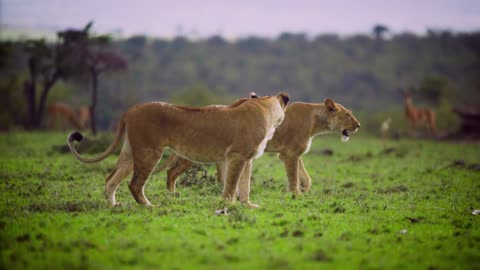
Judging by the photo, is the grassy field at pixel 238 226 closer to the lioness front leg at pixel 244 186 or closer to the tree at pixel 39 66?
the lioness front leg at pixel 244 186

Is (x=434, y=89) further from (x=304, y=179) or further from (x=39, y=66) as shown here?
(x=304, y=179)

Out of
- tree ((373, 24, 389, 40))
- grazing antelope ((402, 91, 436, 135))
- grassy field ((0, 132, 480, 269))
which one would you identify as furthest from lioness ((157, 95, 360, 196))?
tree ((373, 24, 389, 40))

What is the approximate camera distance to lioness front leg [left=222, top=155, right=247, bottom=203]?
8688mm

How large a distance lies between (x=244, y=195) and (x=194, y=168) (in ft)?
7.87

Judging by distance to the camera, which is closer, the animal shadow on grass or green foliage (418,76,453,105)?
the animal shadow on grass

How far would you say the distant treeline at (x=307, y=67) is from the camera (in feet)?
172

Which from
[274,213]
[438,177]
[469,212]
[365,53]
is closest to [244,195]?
[274,213]

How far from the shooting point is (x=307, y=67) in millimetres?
61500

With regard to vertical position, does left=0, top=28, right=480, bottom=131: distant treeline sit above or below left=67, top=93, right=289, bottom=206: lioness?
above

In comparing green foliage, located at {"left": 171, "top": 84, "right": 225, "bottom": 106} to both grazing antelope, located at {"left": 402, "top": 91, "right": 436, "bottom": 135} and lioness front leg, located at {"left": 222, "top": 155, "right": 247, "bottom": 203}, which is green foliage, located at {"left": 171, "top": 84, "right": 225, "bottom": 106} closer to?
grazing antelope, located at {"left": 402, "top": 91, "right": 436, "bottom": 135}

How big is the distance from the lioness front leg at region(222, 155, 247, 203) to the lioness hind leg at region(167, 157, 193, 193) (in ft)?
5.12

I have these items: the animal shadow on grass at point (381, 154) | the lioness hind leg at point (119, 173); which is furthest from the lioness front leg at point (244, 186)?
the animal shadow on grass at point (381, 154)

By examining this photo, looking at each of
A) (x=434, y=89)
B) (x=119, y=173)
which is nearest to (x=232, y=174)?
(x=119, y=173)

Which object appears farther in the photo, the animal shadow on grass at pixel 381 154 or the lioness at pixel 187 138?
the animal shadow on grass at pixel 381 154
